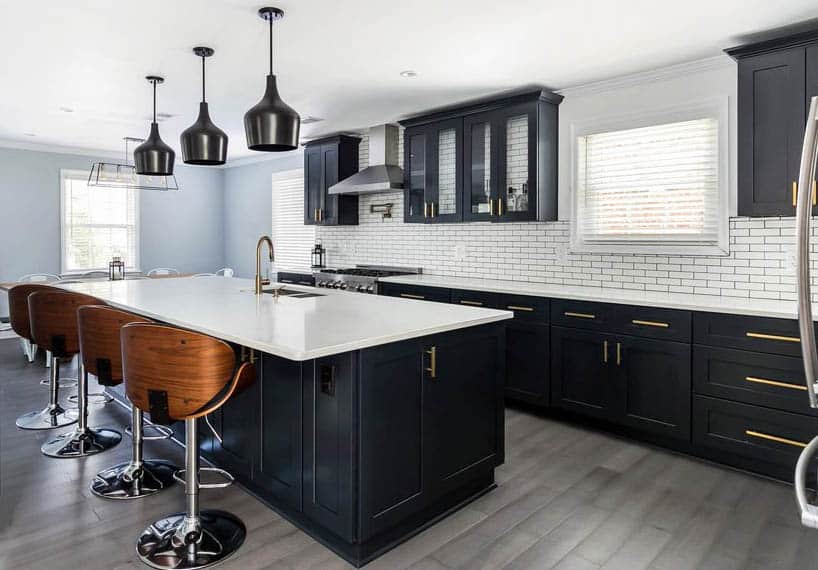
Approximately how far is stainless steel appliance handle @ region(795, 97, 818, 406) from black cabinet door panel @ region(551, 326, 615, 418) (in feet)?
9.63

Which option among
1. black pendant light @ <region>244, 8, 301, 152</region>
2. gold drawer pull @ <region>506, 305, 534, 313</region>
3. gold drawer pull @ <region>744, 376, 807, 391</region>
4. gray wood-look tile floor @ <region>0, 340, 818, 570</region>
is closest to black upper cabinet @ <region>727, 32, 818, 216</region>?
gold drawer pull @ <region>744, 376, 807, 391</region>

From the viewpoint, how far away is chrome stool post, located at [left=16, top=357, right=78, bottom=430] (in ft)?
12.3

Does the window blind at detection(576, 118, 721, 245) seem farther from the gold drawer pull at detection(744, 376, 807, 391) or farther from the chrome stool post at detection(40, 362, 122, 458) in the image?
the chrome stool post at detection(40, 362, 122, 458)

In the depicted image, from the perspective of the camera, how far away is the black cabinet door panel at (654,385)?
10.8 feet

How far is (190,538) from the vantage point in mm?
2232

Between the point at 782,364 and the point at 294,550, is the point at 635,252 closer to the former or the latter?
the point at 782,364

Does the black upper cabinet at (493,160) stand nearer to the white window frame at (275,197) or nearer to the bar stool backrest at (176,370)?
the white window frame at (275,197)

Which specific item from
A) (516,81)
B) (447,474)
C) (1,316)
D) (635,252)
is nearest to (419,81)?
(516,81)

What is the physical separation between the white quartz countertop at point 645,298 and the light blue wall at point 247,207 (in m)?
4.06

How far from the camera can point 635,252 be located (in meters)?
4.12

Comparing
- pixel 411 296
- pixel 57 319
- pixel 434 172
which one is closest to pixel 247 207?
pixel 434 172

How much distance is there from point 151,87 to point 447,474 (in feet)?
12.9

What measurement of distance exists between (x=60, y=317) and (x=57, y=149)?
17.8 feet

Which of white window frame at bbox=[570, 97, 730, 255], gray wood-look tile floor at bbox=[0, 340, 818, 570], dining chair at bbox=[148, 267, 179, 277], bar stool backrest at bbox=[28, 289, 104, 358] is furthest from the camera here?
dining chair at bbox=[148, 267, 179, 277]
